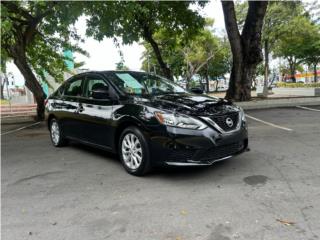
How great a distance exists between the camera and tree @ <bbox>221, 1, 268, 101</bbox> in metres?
13.0

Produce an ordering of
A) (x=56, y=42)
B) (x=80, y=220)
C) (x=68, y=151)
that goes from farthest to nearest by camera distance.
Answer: (x=56, y=42), (x=68, y=151), (x=80, y=220)

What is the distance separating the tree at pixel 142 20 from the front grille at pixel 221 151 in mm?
5569

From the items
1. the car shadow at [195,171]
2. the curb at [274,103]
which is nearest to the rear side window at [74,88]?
the car shadow at [195,171]

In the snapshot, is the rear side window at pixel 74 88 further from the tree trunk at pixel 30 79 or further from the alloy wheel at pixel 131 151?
the tree trunk at pixel 30 79

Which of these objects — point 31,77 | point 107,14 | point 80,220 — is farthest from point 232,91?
point 80,220

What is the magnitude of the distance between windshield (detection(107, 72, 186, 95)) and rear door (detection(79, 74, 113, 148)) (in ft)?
0.77

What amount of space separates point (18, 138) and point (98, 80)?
4.14 m

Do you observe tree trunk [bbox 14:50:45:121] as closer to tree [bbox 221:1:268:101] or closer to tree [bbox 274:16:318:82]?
tree [bbox 221:1:268:101]

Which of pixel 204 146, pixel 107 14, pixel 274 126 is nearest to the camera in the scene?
pixel 204 146

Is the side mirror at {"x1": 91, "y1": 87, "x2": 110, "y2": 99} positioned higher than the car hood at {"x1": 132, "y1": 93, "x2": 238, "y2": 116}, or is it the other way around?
the side mirror at {"x1": 91, "y1": 87, "x2": 110, "y2": 99}

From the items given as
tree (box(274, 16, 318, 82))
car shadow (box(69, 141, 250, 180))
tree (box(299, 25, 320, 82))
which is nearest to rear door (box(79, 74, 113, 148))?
car shadow (box(69, 141, 250, 180))

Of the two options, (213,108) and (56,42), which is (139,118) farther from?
(56,42)

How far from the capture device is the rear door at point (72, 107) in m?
6.38

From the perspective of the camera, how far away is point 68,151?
22.6ft
